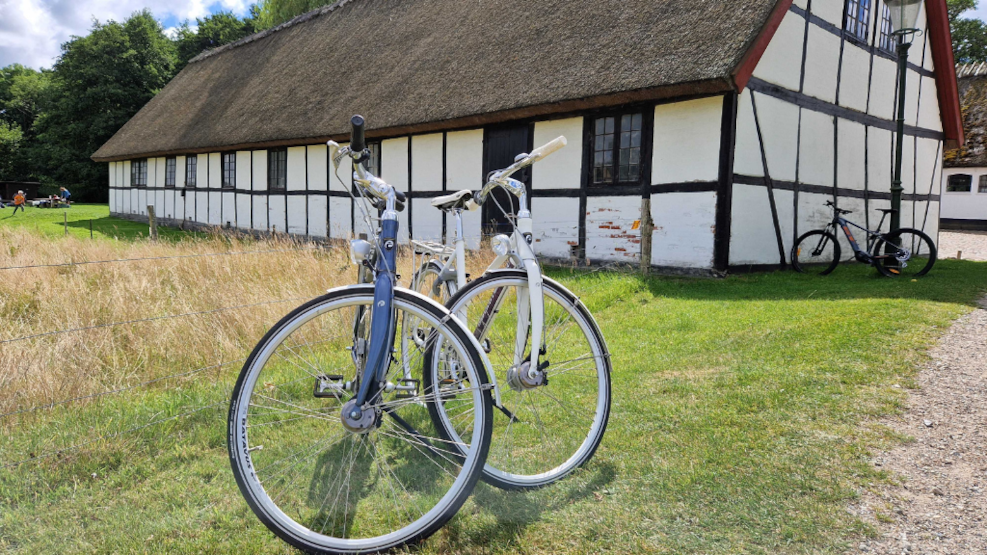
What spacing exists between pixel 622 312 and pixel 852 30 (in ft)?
26.1

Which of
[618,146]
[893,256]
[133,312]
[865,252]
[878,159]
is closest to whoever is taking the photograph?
[133,312]

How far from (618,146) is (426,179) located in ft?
14.8

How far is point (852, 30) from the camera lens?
10.6 m

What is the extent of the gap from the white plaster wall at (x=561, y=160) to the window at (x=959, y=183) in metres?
20.8

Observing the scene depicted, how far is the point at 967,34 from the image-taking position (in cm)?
3225

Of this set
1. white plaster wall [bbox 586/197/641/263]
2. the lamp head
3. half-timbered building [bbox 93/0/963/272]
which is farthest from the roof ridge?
the lamp head

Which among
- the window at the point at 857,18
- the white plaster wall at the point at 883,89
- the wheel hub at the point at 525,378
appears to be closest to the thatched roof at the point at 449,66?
the window at the point at 857,18

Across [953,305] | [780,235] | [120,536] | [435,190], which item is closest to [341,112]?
[435,190]

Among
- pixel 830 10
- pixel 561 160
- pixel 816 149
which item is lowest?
pixel 561 160

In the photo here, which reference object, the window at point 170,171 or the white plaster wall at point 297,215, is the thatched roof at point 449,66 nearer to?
the window at point 170,171

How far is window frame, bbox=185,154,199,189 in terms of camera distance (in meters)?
20.0

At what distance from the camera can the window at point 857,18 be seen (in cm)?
1043

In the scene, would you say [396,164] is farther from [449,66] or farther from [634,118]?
[634,118]

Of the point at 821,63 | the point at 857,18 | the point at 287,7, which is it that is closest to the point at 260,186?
the point at 821,63
